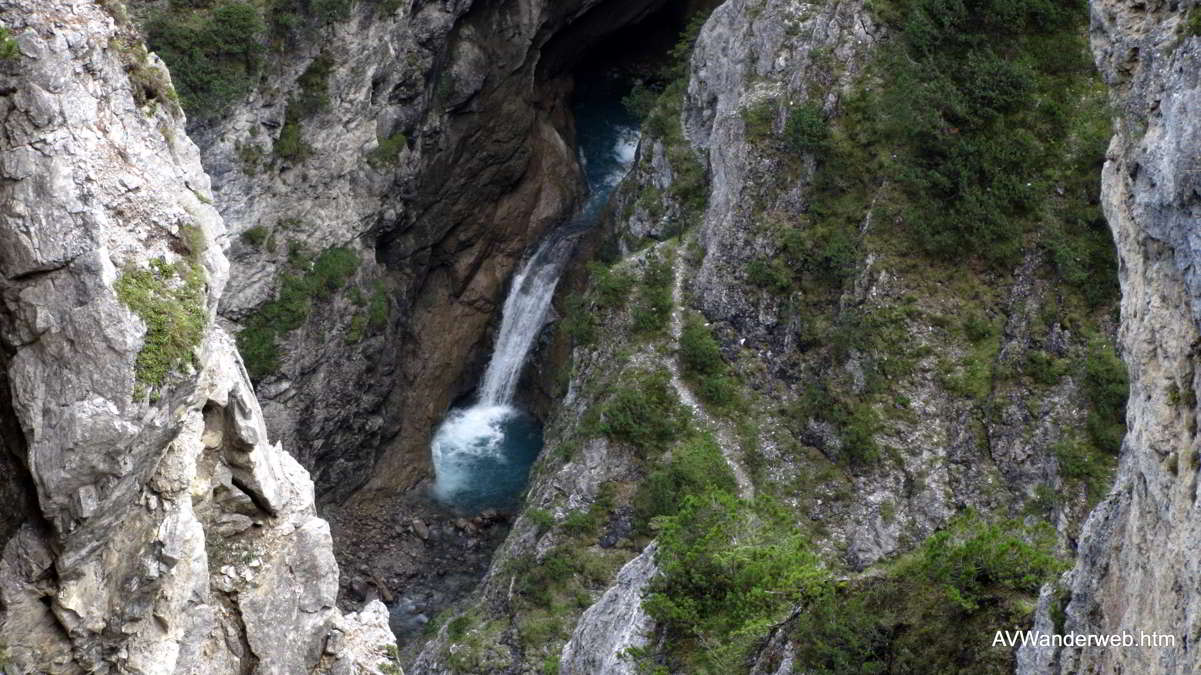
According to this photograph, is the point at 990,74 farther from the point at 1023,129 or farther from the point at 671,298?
the point at 671,298

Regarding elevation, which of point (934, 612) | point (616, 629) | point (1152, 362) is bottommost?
point (616, 629)

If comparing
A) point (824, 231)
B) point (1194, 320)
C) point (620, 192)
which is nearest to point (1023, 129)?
point (824, 231)

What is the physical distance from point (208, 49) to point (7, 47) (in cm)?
2023

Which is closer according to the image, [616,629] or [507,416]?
[616,629]

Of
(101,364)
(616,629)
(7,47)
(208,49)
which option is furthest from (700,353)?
(7,47)

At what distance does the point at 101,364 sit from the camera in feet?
42.4

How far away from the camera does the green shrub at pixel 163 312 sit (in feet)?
43.2

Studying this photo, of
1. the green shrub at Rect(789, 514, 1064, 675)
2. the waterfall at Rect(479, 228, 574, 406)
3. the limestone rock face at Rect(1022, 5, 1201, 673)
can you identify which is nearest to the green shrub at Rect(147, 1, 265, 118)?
the waterfall at Rect(479, 228, 574, 406)

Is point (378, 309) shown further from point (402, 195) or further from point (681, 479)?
point (681, 479)

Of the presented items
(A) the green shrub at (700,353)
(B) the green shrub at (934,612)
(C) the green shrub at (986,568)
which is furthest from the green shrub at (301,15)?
(C) the green shrub at (986,568)

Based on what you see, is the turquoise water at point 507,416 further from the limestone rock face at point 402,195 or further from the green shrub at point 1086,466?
the green shrub at point 1086,466

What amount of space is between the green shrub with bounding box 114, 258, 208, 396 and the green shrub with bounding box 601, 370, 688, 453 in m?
15.9

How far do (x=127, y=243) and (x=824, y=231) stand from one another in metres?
19.5

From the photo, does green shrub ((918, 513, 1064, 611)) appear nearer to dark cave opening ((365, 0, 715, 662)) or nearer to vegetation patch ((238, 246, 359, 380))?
dark cave opening ((365, 0, 715, 662))
